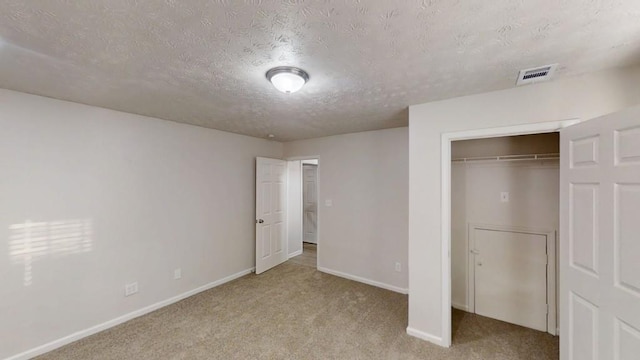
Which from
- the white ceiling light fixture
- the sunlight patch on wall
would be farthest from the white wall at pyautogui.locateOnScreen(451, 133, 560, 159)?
the sunlight patch on wall

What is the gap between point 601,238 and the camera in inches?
61.4

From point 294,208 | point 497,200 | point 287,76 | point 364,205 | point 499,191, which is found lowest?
point 294,208

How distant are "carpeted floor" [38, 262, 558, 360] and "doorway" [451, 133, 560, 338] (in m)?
0.24

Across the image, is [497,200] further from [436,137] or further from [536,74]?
[536,74]

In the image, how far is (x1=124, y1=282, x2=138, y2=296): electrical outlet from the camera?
2938 mm

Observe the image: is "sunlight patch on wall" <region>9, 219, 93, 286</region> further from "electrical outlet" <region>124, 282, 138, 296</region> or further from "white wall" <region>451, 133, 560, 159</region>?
"white wall" <region>451, 133, 560, 159</region>

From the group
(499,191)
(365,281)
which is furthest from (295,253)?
(499,191)

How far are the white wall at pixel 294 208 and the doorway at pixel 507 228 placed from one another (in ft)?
10.5

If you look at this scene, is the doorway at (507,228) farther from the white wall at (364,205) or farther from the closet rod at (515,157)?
the white wall at (364,205)

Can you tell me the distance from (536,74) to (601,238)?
119 centimetres

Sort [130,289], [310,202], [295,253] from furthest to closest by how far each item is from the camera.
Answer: [310,202] → [295,253] → [130,289]

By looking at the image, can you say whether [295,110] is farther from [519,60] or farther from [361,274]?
[361,274]

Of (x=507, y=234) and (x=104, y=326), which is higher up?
(x=507, y=234)

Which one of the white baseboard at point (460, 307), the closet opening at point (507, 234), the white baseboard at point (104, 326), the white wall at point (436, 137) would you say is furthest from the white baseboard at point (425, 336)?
the white baseboard at point (104, 326)
